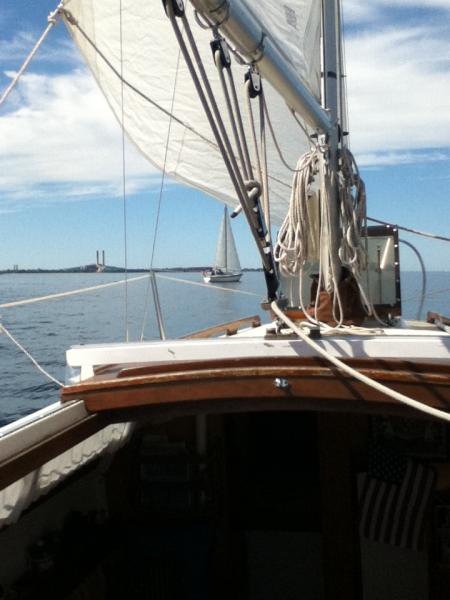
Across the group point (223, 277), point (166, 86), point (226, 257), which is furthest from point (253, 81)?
point (223, 277)

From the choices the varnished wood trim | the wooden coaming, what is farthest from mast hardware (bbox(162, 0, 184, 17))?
the varnished wood trim

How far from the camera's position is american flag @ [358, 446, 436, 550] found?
10.2 ft

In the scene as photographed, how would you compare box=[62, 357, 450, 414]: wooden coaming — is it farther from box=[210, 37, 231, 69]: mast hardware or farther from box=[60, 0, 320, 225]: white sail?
box=[60, 0, 320, 225]: white sail

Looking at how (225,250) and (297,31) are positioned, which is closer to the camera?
(297,31)

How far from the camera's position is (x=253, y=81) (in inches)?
100

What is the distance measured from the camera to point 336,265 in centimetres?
324

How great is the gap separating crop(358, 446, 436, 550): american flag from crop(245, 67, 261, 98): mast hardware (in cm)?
177

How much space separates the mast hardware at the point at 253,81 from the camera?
252 cm

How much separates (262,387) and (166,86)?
3.48 m

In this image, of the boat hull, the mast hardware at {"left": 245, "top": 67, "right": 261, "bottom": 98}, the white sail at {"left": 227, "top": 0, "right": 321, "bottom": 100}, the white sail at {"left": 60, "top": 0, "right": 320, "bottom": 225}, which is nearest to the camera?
the mast hardware at {"left": 245, "top": 67, "right": 261, "bottom": 98}

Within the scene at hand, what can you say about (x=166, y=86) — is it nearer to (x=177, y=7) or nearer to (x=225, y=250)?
(x=177, y=7)

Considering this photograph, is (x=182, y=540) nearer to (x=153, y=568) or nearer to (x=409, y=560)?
(x=153, y=568)

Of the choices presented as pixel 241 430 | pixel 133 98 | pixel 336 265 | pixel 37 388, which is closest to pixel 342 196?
pixel 336 265

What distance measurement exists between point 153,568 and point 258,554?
65cm
